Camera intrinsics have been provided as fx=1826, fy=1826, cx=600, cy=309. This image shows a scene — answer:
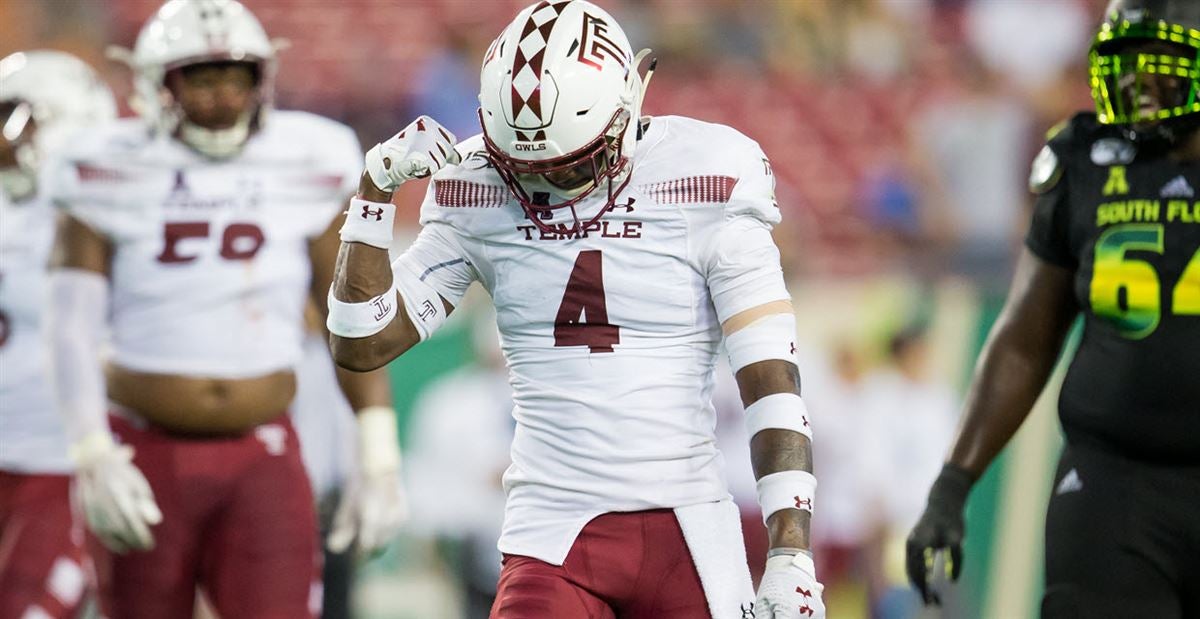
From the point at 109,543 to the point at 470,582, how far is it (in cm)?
325

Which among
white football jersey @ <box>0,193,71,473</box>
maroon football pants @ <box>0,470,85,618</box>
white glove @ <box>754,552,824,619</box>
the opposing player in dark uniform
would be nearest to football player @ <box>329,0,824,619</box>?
white glove @ <box>754,552,824,619</box>

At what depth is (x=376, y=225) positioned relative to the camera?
3488 millimetres

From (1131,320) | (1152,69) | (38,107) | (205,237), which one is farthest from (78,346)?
(1152,69)

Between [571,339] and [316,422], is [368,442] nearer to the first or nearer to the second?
[571,339]

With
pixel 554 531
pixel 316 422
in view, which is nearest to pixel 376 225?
pixel 554 531

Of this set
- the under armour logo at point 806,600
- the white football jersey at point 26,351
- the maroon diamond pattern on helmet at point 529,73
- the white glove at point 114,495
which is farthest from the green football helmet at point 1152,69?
the white football jersey at point 26,351

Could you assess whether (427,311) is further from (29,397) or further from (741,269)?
(29,397)

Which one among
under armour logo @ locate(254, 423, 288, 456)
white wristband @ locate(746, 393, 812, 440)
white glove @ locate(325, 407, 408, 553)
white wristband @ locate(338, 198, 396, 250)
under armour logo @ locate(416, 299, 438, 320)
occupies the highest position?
white wristband @ locate(338, 198, 396, 250)

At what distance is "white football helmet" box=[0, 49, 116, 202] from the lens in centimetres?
554

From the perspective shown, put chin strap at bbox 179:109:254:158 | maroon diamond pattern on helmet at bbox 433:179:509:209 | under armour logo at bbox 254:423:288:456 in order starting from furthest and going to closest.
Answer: chin strap at bbox 179:109:254:158 < under armour logo at bbox 254:423:288:456 < maroon diamond pattern on helmet at bbox 433:179:509:209

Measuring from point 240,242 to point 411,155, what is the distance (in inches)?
56.3

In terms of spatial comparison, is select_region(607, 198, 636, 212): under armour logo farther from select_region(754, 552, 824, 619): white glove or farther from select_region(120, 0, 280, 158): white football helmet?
select_region(120, 0, 280, 158): white football helmet

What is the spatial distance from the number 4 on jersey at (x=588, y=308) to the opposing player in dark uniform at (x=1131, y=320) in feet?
3.87

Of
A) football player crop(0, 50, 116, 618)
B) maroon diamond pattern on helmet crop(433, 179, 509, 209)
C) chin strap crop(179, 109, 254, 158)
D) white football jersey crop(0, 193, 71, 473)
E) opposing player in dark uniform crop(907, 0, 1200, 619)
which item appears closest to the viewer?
maroon diamond pattern on helmet crop(433, 179, 509, 209)
